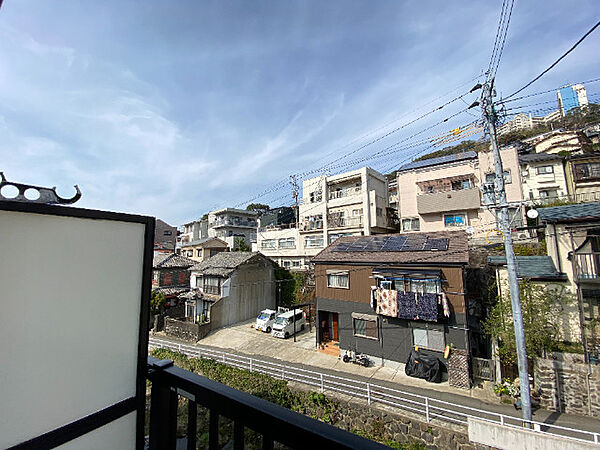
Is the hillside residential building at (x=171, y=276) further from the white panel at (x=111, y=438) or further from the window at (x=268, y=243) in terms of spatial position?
the white panel at (x=111, y=438)

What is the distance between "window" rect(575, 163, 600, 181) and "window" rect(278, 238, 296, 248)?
843 inches

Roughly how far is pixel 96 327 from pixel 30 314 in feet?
0.87

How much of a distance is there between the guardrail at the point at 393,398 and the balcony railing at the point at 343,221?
12.2 meters

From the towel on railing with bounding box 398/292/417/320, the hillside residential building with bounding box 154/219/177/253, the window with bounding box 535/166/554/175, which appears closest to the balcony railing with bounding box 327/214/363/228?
the towel on railing with bounding box 398/292/417/320

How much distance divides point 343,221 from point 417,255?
32.3 ft

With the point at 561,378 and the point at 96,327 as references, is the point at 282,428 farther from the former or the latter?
the point at 561,378

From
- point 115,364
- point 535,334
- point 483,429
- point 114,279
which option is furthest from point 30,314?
point 535,334

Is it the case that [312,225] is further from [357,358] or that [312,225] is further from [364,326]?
[357,358]

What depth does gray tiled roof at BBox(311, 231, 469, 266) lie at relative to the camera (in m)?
10.1

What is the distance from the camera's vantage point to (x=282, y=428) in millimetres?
952

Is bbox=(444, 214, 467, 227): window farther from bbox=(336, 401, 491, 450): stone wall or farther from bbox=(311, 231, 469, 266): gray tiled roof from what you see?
bbox=(336, 401, 491, 450): stone wall

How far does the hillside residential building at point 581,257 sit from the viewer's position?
785 cm

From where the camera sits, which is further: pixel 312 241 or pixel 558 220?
pixel 312 241

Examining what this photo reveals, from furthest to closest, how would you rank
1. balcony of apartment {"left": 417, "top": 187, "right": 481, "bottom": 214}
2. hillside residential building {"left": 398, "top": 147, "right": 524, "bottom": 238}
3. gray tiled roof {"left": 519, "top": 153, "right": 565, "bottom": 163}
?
gray tiled roof {"left": 519, "top": 153, "right": 565, "bottom": 163}, balcony of apartment {"left": 417, "top": 187, "right": 481, "bottom": 214}, hillside residential building {"left": 398, "top": 147, "right": 524, "bottom": 238}
